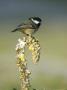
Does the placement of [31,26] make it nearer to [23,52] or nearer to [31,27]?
[31,27]

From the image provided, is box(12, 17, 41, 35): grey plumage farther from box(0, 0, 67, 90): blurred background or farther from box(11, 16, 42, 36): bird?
box(0, 0, 67, 90): blurred background

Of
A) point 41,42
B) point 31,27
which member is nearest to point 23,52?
point 31,27

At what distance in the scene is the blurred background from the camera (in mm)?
2633

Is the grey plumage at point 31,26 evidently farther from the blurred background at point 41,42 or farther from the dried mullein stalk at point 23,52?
the blurred background at point 41,42

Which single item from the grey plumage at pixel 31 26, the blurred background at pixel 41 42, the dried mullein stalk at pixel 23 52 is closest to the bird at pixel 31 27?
the grey plumage at pixel 31 26

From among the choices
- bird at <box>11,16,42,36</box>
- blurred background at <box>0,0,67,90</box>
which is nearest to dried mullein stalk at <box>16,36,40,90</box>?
bird at <box>11,16,42,36</box>

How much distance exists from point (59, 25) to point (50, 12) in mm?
125

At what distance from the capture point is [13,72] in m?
2.66

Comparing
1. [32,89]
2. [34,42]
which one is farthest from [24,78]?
[32,89]

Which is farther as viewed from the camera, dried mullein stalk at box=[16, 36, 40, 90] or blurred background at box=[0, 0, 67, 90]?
blurred background at box=[0, 0, 67, 90]

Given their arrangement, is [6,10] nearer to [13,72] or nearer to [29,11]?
[29,11]

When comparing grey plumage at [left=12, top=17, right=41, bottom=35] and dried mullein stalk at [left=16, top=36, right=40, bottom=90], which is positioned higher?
grey plumage at [left=12, top=17, right=41, bottom=35]

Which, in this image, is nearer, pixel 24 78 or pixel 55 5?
pixel 24 78

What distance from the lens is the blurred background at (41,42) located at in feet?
8.64
